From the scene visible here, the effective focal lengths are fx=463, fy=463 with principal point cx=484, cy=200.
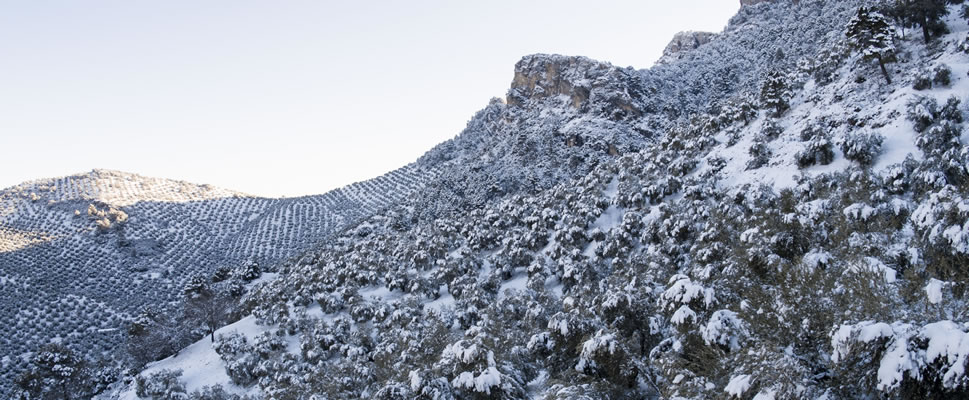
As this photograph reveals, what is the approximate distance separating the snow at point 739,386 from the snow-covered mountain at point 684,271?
3cm

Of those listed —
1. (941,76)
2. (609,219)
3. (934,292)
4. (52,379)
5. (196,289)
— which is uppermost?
(941,76)

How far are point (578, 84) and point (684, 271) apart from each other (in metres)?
70.4

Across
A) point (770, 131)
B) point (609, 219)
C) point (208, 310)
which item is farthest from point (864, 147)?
point (208, 310)

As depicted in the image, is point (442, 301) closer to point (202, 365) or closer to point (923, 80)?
point (202, 365)

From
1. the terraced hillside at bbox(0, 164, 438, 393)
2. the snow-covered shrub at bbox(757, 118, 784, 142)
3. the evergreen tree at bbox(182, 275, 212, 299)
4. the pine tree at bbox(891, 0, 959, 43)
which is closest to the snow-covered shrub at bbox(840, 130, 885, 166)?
the snow-covered shrub at bbox(757, 118, 784, 142)

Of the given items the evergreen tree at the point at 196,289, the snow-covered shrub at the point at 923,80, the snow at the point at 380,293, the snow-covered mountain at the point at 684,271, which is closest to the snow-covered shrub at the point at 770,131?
the snow-covered mountain at the point at 684,271

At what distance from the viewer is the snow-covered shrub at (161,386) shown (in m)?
37.1

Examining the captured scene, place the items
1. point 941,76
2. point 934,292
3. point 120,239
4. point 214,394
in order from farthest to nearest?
point 120,239
point 214,394
point 941,76
point 934,292

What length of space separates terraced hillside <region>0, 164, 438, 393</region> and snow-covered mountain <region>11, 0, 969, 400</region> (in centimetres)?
1749

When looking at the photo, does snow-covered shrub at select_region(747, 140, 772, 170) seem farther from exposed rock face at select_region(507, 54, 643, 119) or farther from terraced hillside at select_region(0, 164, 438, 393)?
terraced hillside at select_region(0, 164, 438, 393)

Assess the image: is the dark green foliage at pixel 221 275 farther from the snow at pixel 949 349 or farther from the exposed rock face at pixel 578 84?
the snow at pixel 949 349

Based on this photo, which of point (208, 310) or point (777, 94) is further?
point (208, 310)

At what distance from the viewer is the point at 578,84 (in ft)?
301

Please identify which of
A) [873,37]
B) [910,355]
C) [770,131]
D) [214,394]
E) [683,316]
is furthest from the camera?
[770,131]
